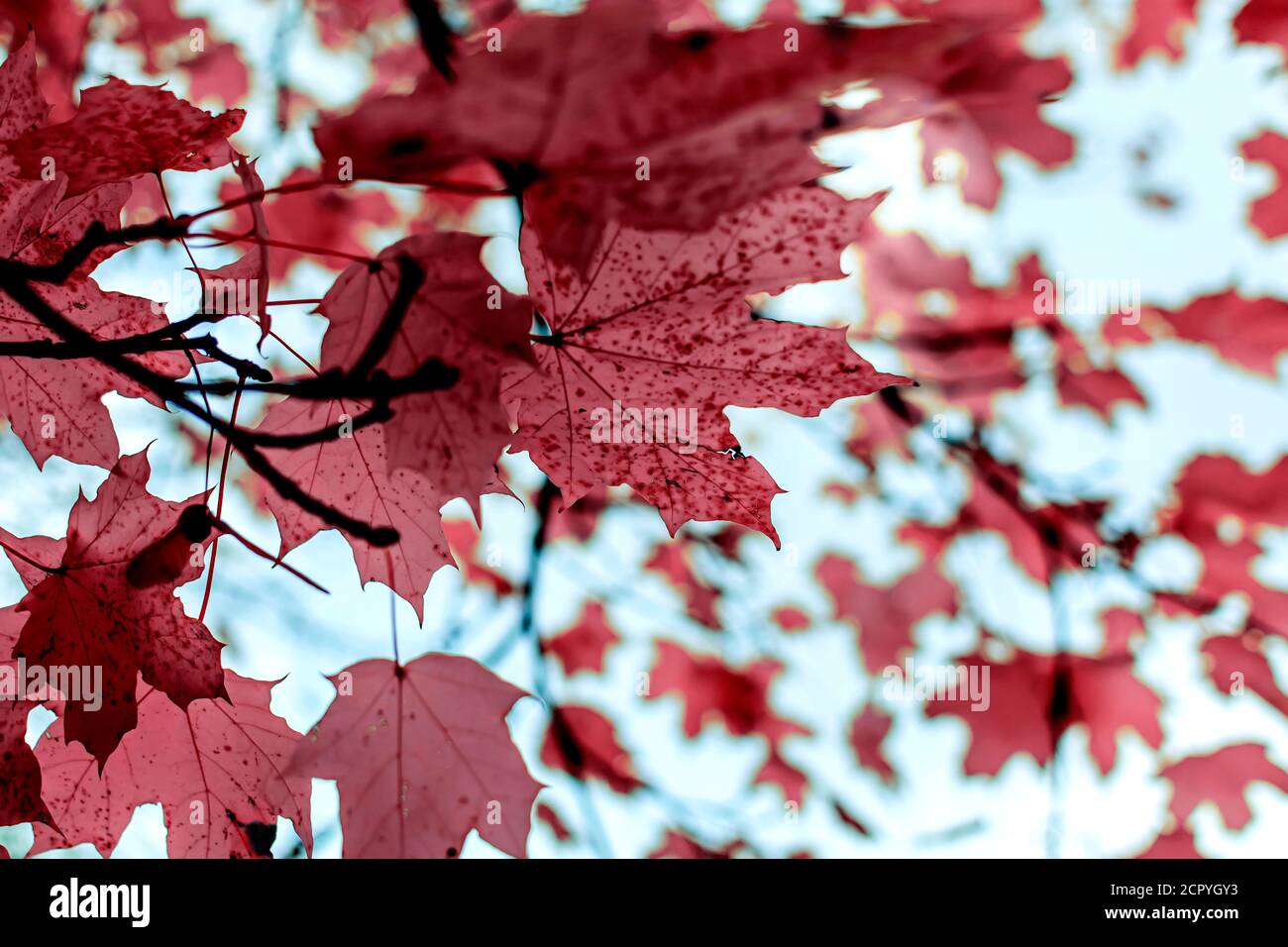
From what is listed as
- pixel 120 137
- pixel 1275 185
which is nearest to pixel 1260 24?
pixel 1275 185

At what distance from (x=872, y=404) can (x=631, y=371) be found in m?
2.44

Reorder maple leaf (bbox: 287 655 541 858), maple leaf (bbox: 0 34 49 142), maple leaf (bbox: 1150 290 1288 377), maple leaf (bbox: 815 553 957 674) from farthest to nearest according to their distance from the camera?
maple leaf (bbox: 815 553 957 674), maple leaf (bbox: 1150 290 1288 377), maple leaf (bbox: 287 655 541 858), maple leaf (bbox: 0 34 49 142)

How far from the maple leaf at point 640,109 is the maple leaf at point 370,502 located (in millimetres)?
380

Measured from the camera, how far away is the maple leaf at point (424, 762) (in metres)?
0.84

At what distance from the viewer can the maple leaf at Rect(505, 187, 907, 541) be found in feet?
2.22

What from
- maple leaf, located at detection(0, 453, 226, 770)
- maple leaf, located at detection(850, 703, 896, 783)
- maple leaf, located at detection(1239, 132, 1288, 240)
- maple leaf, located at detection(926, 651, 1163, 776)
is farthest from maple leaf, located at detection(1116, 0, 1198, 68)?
maple leaf, located at detection(0, 453, 226, 770)

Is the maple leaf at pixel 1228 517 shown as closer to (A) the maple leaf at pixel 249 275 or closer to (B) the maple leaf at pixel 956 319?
(B) the maple leaf at pixel 956 319

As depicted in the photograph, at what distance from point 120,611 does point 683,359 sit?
668 millimetres

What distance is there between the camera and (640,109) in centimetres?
51

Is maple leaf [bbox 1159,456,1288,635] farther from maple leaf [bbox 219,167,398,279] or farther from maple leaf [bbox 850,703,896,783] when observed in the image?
maple leaf [bbox 219,167,398,279]

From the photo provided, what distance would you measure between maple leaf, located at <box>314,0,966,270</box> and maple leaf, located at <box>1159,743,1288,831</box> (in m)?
2.74

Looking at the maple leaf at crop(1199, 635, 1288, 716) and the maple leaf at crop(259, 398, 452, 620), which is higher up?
the maple leaf at crop(259, 398, 452, 620)
